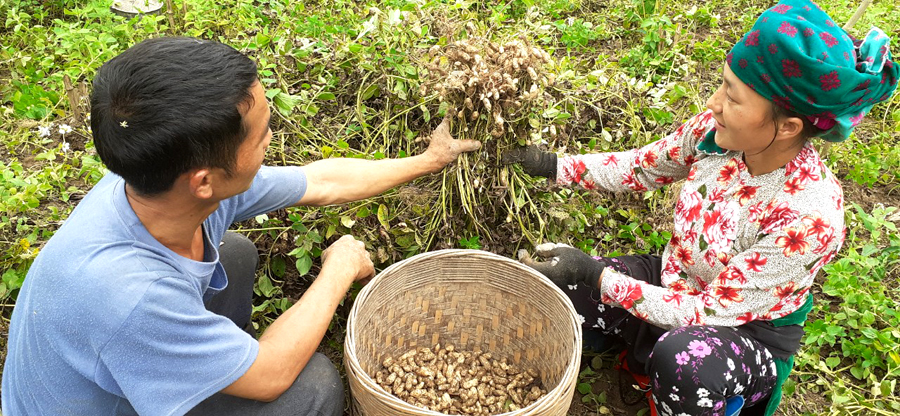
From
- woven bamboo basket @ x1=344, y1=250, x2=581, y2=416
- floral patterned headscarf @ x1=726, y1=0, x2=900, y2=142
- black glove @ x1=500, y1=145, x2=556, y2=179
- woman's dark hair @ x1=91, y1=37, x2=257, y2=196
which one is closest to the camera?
woman's dark hair @ x1=91, y1=37, x2=257, y2=196

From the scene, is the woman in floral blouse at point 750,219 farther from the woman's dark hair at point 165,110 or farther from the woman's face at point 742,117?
the woman's dark hair at point 165,110

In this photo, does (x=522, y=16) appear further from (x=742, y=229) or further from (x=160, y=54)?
(x=160, y=54)

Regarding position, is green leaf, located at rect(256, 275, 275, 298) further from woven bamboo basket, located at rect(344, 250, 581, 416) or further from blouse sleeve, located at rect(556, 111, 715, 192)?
blouse sleeve, located at rect(556, 111, 715, 192)

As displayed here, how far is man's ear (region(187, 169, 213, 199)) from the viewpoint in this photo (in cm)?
137

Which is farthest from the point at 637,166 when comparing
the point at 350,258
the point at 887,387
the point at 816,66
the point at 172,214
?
the point at 172,214

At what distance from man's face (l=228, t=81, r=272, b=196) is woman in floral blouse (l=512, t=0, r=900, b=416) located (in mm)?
982

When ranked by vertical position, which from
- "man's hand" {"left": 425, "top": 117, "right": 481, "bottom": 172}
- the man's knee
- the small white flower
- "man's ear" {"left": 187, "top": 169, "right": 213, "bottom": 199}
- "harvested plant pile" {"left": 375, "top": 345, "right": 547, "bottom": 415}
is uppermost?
"man's ear" {"left": 187, "top": 169, "right": 213, "bottom": 199}

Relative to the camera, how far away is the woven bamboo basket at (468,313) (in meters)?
2.03

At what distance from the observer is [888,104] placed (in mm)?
3650

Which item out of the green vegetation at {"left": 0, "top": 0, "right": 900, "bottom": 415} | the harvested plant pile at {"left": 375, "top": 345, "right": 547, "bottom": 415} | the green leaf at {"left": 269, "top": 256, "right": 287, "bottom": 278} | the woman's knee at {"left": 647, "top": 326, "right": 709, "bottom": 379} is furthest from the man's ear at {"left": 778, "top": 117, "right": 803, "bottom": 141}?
the green leaf at {"left": 269, "top": 256, "right": 287, "bottom": 278}

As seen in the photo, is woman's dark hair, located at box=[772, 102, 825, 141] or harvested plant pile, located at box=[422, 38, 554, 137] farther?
harvested plant pile, located at box=[422, 38, 554, 137]

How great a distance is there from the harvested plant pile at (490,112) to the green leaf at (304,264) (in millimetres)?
482

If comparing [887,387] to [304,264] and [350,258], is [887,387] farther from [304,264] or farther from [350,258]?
[304,264]

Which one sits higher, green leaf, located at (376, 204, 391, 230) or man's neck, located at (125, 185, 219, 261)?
man's neck, located at (125, 185, 219, 261)
